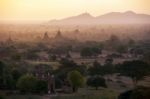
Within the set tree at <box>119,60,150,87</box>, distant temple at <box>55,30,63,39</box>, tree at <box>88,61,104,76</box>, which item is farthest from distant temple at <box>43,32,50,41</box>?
tree at <box>119,60,150,87</box>

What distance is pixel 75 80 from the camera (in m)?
3.98

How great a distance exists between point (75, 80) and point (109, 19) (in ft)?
3.05

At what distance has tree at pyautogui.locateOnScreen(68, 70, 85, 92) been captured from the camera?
397cm

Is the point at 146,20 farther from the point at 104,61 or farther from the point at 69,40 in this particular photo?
the point at 69,40

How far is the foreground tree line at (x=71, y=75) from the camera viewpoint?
4.02 metres

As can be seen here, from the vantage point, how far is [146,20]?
14.0 ft

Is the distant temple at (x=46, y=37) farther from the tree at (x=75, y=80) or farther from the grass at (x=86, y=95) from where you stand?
the grass at (x=86, y=95)

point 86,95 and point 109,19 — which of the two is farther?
point 109,19

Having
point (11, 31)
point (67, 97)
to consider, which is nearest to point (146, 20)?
point (67, 97)

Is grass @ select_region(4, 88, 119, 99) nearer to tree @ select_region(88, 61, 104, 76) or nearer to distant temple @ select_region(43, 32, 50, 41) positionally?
tree @ select_region(88, 61, 104, 76)

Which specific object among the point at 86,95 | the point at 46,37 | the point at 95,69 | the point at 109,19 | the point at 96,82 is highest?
the point at 109,19

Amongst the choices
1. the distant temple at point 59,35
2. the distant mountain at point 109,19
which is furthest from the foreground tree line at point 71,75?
the distant mountain at point 109,19

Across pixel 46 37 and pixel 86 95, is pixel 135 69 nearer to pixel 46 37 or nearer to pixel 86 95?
pixel 86 95

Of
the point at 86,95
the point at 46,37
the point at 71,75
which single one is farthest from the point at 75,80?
the point at 46,37
